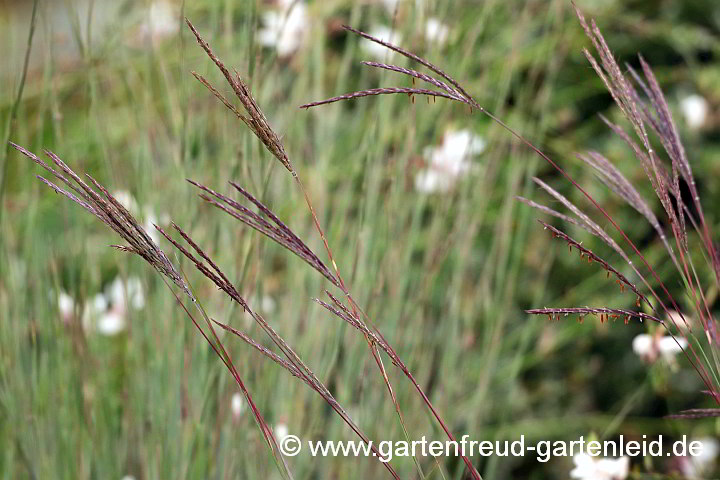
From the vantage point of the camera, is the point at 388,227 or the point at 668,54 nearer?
the point at 388,227

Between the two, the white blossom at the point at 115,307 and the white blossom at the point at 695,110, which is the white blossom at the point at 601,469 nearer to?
the white blossom at the point at 115,307

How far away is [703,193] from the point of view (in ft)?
6.82

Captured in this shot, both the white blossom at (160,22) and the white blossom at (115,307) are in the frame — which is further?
the white blossom at (160,22)

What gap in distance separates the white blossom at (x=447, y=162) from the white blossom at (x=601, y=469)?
468 mm

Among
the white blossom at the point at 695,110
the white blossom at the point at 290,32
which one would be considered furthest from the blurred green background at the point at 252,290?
the white blossom at the point at 695,110

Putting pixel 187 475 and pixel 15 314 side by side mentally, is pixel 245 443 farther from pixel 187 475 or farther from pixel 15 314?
pixel 15 314

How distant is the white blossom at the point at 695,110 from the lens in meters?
1.98

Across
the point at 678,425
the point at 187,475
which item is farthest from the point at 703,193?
the point at 187,475

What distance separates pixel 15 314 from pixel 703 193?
161cm

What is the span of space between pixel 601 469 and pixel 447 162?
2.13 ft

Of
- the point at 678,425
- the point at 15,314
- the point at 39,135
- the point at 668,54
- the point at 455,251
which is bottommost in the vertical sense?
the point at 678,425

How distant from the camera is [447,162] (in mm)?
1541

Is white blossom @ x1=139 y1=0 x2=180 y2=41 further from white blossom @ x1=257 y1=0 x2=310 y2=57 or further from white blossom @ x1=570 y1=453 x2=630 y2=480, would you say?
white blossom @ x1=570 y1=453 x2=630 y2=480

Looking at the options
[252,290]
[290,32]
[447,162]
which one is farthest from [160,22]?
[252,290]
